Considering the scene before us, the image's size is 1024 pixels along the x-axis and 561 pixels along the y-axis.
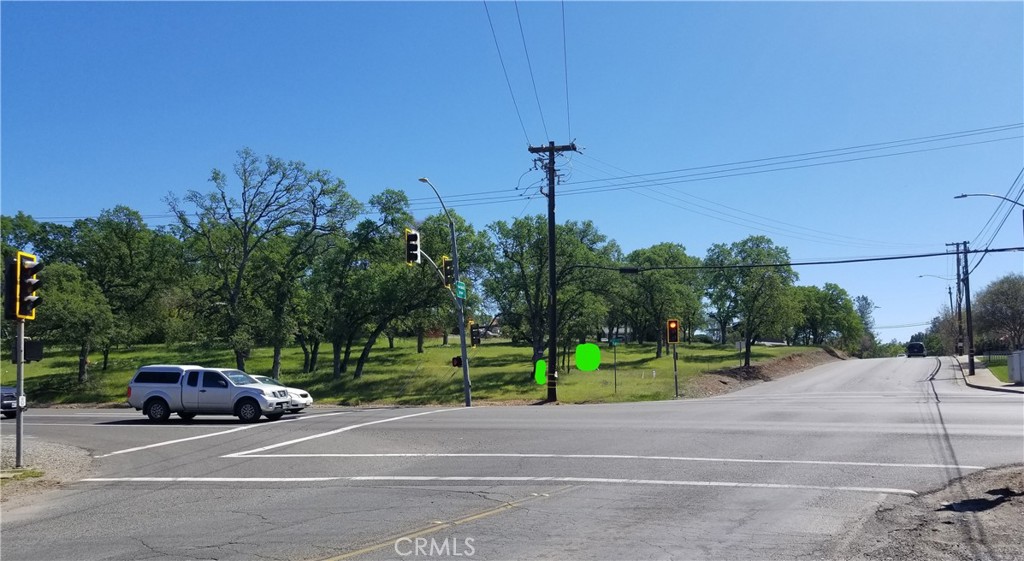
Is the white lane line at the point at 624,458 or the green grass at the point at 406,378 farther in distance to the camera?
the green grass at the point at 406,378

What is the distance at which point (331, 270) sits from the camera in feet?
154

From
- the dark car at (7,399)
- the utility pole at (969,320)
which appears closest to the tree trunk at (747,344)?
the utility pole at (969,320)

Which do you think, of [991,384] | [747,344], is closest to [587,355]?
[747,344]

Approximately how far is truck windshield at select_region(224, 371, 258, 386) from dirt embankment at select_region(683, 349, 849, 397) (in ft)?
73.2

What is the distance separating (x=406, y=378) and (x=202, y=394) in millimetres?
23872

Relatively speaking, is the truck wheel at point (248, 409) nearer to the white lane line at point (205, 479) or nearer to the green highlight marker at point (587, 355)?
the white lane line at point (205, 479)

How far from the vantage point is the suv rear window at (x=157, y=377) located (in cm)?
2442

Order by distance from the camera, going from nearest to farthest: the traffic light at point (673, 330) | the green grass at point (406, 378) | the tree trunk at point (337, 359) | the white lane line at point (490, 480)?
→ the white lane line at point (490, 480) < the traffic light at point (673, 330) < the green grass at point (406, 378) < the tree trunk at point (337, 359)

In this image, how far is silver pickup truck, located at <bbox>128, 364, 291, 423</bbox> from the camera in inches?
929

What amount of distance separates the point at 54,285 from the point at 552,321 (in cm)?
3151

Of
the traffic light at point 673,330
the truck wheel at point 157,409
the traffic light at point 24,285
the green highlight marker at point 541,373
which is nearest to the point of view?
the traffic light at point 24,285

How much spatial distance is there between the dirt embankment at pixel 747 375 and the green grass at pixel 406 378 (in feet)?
3.57

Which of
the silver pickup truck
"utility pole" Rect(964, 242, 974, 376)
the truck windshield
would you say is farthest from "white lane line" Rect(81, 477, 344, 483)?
"utility pole" Rect(964, 242, 974, 376)

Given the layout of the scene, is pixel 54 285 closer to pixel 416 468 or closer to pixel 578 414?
pixel 578 414
